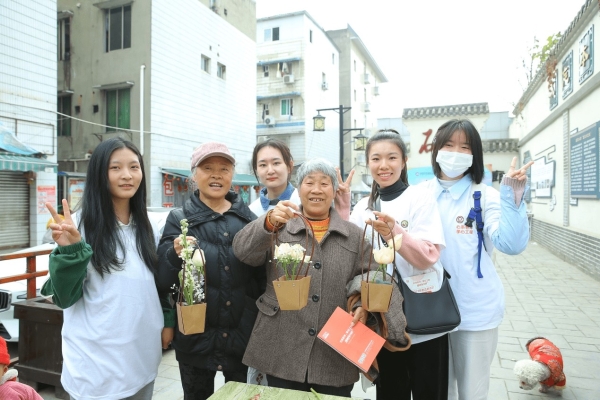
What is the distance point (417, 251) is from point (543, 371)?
2269 millimetres

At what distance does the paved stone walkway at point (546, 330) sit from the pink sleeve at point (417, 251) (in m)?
2.06

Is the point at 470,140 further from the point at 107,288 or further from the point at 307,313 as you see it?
the point at 107,288

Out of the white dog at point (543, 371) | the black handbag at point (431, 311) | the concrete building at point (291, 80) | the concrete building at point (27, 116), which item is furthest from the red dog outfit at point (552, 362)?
the concrete building at point (291, 80)

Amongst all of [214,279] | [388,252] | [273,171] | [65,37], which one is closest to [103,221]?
[214,279]

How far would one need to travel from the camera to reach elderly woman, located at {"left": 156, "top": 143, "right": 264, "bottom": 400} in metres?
2.27

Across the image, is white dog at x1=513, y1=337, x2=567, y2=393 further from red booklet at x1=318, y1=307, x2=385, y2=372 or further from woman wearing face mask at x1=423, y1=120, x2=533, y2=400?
red booklet at x1=318, y1=307, x2=385, y2=372

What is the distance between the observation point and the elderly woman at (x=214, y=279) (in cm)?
227

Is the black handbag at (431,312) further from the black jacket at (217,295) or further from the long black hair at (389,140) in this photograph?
the black jacket at (217,295)

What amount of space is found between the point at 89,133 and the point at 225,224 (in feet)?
47.0

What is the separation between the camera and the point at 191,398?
2354mm

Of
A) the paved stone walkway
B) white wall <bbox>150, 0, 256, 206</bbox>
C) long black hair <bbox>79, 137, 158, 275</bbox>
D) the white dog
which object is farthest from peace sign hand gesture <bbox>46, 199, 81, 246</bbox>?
white wall <bbox>150, 0, 256, 206</bbox>

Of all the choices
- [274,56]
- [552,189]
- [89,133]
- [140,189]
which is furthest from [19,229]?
[274,56]

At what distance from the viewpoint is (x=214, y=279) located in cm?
229

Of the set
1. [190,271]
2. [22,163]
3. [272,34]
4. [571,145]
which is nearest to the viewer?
[190,271]
